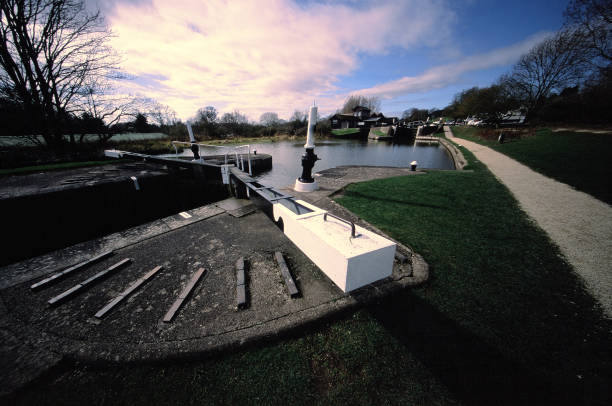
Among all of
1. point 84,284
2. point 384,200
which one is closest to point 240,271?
point 84,284

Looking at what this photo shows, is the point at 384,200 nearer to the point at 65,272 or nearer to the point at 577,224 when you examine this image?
the point at 577,224

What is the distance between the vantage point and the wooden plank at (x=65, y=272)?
3033 mm

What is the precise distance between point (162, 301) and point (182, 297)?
0.30 m

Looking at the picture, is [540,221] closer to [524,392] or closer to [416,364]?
[524,392]

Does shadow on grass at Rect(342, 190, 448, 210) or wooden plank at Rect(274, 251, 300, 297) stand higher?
shadow on grass at Rect(342, 190, 448, 210)

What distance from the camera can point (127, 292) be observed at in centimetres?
293

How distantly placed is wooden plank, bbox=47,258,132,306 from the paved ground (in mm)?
89

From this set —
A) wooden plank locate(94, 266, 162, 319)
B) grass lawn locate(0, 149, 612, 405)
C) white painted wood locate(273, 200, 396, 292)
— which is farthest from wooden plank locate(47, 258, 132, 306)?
white painted wood locate(273, 200, 396, 292)

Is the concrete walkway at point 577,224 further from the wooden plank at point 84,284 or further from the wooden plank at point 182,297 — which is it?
the wooden plank at point 84,284

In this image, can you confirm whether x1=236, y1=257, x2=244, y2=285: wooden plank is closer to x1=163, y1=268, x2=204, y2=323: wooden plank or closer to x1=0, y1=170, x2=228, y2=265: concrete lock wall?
x1=163, y1=268, x2=204, y2=323: wooden plank

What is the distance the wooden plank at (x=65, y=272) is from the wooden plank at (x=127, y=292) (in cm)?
122

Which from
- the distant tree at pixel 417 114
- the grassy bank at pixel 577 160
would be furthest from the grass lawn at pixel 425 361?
the distant tree at pixel 417 114

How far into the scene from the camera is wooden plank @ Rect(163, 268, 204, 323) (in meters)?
2.54

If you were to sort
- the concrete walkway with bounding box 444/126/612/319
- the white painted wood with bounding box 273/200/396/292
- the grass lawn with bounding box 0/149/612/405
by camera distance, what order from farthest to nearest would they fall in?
the concrete walkway with bounding box 444/126/612/319 → the white painted wood with bounding box 273/200/396/292 → the grass lawn with bounding box 0/149/612/405
